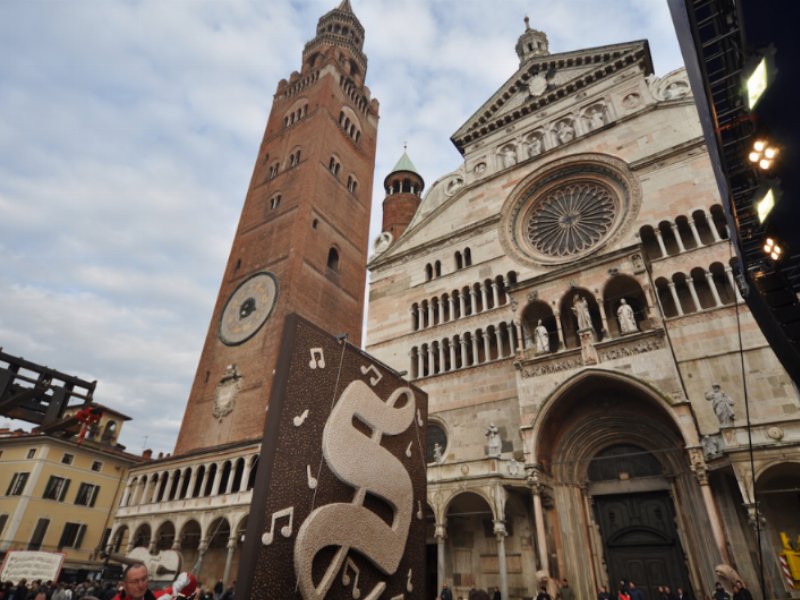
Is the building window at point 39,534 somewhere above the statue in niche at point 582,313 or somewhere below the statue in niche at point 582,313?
below

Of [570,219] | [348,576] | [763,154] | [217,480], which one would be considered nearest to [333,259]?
[217,480]

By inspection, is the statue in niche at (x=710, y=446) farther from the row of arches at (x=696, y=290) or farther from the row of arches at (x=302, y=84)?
the row of arches at (x=302, y=84)

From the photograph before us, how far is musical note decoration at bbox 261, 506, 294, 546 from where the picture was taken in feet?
20.0

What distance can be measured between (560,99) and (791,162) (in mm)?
19242

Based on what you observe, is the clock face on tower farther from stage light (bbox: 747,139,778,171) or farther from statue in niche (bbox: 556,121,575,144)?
stage light (bbox: 747,139,778,171)

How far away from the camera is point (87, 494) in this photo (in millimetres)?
32781

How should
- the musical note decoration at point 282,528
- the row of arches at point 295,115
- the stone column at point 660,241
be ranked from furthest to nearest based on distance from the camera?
1. the row of arches at point 295,115
2. the stone column at point 660,241
3. the musical note decoration at point 282,528

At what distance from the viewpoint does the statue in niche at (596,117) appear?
22156mm

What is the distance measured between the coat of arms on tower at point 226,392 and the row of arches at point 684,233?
22.3 meters

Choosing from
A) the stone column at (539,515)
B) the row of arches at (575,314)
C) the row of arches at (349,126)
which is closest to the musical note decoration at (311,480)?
the stone column at (539,515)

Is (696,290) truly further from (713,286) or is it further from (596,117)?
(596,117)

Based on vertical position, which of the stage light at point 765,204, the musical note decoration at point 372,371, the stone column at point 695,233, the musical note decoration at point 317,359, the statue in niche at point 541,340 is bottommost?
the musical note decoration at point 317,359

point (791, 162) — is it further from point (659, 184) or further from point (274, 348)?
point (274, 348)

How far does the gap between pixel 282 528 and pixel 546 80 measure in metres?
25.9
